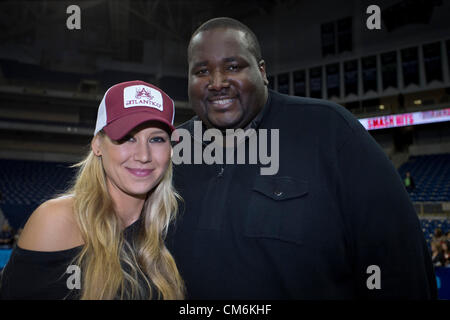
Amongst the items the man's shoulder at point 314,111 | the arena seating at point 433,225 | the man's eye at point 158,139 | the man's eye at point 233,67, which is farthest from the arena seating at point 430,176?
the man's eye at point 158,139

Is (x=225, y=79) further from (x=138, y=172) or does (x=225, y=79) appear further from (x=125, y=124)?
(x=138, y=172)

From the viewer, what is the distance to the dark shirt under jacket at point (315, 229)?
1.55 m

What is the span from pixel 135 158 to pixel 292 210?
0.81 meters

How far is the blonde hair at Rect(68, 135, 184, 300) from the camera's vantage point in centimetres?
162

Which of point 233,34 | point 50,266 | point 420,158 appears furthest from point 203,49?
point 420,158

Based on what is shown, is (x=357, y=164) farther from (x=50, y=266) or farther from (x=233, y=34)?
(x=50, y=266)

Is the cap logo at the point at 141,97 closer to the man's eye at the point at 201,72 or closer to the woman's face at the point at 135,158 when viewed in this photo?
the woman's face at the point at 135,158

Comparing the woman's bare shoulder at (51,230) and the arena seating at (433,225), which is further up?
the arena seating at (433,225)

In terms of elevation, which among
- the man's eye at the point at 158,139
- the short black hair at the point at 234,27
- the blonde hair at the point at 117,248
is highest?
the short black hair at the point at 234,27

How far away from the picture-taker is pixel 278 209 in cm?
172

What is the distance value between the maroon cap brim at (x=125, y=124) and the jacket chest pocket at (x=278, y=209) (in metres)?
0.65

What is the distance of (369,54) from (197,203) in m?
21.5

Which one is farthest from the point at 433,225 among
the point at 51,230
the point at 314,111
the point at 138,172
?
the point at 51,230

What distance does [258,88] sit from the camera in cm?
187
